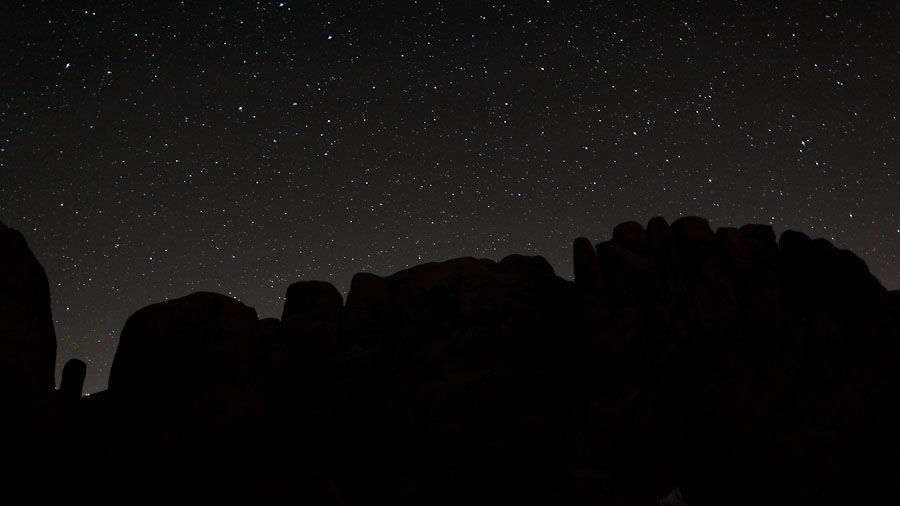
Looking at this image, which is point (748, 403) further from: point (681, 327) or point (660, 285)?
point (660, 285)

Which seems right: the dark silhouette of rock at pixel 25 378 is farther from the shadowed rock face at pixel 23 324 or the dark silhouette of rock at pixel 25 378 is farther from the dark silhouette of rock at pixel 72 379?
the dark silhouette of rock at pixel 72 379

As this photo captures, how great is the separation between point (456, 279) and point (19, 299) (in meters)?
13.0

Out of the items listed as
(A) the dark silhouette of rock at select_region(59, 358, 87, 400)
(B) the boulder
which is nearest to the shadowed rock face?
(A) the dark silhouette of rock at select_region(59, 358, 87, 400)

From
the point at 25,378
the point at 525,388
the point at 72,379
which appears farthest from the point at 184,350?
the point at 525,388

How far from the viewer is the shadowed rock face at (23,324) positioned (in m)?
13.9

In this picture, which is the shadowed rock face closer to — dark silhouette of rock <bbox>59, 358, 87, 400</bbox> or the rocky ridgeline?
the rocky ridgeline

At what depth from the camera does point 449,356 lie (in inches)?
757

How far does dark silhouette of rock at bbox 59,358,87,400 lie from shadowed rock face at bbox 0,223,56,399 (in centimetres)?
287

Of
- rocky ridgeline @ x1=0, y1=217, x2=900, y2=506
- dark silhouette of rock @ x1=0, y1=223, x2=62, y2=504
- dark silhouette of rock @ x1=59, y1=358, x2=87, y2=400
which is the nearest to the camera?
dark silhouette of rock @ x1=0, y1=223, x2=62, y2=504

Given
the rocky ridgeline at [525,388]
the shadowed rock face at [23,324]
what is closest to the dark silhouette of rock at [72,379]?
the rocky ridgeline at [525,388]

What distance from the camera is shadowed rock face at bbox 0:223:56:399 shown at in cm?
1389

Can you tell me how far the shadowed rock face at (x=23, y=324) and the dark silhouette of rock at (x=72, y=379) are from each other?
2.87 m

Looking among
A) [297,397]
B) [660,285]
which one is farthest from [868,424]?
[297,397]

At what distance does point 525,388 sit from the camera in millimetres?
18469
